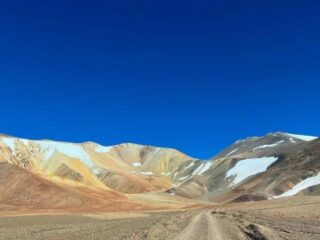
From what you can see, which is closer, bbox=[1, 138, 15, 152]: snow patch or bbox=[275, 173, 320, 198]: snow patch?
bbox=[275, 173, 320, 198]: snow patch

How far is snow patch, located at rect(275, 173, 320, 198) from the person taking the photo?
511 ft

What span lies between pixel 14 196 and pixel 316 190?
3258 inches

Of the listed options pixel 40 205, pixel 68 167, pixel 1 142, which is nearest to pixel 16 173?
pixel 40 205

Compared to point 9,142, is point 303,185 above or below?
below

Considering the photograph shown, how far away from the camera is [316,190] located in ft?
479

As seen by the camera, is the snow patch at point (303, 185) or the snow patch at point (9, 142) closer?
the snow patch at point (303, 185)

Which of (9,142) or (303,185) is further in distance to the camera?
(9,142)

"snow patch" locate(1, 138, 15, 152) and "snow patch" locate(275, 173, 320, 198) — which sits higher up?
"snow patch" locate(1, 138, 15, 152)

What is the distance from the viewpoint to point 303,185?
159750mm

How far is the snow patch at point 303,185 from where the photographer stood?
156 meters

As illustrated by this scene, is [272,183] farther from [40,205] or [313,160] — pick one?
[40,205]

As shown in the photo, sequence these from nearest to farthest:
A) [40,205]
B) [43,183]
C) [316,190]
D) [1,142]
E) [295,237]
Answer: [295,237]
[40,205]
[43,183]
[316,190]
[1,142]

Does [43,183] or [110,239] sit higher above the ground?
[43,183]

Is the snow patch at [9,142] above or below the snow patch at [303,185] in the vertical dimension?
above
